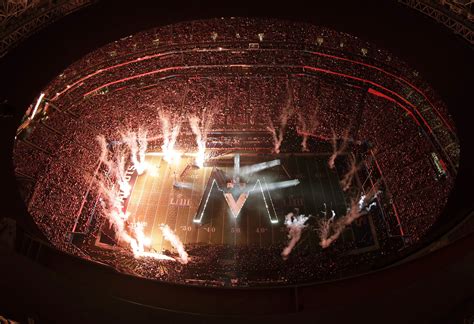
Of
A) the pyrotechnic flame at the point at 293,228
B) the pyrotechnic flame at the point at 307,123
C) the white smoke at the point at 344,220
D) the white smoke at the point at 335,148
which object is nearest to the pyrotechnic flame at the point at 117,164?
the pyrotechnic flame at the point at 293,228

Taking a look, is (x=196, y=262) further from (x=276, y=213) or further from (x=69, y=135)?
(x=69, y=135)

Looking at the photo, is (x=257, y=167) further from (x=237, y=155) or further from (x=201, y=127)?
(x=201, y=127)

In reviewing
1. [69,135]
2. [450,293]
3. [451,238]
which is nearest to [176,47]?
[69,135]

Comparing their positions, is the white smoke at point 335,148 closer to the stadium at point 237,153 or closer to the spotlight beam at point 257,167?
the stadium at point 237,153

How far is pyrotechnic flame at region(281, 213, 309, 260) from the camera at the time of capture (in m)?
10.8

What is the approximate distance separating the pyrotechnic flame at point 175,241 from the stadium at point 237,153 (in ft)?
0.13

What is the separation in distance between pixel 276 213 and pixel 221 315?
24.5 ft

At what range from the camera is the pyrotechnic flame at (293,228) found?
35.5ft

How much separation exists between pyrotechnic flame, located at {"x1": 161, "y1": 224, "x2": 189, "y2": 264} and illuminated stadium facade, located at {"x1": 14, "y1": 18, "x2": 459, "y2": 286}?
6 centimetres

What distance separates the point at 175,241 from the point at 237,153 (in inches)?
170

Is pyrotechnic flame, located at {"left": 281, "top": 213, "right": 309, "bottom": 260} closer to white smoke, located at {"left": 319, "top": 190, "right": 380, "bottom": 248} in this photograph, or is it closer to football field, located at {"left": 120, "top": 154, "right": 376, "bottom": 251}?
football field, located at {"left": 120, "top": 154, "right": 376, "bottom": 251}

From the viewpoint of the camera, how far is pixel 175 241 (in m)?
11.2

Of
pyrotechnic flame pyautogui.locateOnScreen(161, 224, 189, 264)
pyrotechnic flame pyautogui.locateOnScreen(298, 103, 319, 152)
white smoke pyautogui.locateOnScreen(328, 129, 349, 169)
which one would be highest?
pyrotechnic flame pyautogui.locateOnScreen(298, 103, 319, 152)

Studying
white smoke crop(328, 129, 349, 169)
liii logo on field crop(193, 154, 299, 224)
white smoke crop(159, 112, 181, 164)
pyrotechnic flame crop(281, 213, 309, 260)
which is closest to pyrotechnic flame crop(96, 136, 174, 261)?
white smoke crop(159, 112, 181, 164)
